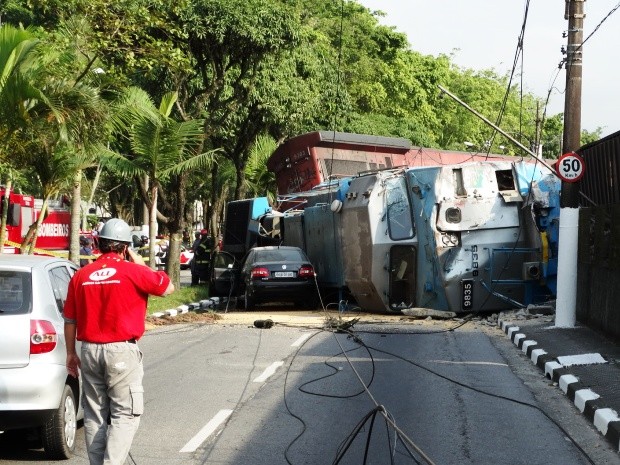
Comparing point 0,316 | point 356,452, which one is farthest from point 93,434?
point 356,452

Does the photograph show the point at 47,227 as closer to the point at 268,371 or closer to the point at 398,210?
the point at 398,210

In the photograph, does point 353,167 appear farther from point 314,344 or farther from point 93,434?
point 93,434

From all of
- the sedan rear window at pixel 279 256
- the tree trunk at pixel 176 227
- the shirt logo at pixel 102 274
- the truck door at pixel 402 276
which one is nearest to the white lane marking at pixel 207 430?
the shirt logo at pixel 102 274

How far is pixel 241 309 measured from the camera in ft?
83.7

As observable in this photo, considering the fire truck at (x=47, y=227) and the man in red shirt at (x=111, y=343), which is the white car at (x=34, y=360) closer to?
the man in red shirt at (x=111, y=343)

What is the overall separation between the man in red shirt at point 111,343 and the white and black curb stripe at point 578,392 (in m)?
4.21

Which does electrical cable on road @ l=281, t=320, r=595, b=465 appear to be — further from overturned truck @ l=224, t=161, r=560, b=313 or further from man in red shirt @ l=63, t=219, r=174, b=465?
overturned truck @ l=224, t=161, r=560, b=313

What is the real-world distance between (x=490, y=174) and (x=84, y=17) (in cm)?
847

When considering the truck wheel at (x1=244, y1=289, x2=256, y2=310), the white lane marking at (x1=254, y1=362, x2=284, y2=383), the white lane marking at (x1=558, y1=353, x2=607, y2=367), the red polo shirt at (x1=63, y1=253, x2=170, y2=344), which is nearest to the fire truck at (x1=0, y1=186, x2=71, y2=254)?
the truck wheel at (x1=244, y1=289, x2=256, y2=310)

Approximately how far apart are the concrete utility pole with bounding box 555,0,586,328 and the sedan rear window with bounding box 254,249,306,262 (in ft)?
27.5

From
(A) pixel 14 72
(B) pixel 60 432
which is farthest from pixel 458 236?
(B) pixel 60 432

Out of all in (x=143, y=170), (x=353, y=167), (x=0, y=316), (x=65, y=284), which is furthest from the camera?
(x=353, y=167)

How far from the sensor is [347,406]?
34.7 feet

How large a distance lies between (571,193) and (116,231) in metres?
11.7
